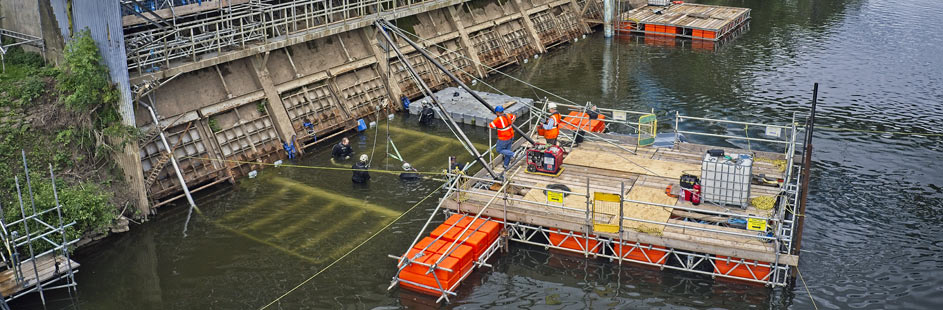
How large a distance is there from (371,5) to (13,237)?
2537 cm

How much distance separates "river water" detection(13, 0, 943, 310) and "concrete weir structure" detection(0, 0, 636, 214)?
156 cm

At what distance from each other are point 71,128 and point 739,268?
22843mm

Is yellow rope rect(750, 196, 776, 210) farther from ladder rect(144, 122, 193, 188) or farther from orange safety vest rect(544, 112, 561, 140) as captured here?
ladder rect(144, 122, 193, 188)

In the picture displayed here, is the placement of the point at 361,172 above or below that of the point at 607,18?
below

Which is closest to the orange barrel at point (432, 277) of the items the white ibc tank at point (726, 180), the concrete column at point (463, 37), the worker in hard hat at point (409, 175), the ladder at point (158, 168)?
the white ibc tank at point (726, 180)

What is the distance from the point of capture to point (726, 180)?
89.5 ft

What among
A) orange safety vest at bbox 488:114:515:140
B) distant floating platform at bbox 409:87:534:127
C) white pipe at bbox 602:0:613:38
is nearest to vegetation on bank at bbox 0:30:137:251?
orange safety vest at bbox 488:114:515:140

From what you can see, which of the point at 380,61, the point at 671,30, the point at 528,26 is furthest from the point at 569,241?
the point at 671,30

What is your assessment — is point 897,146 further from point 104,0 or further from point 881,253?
point 104,0

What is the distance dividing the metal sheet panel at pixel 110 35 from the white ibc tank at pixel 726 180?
Result: 20.1m

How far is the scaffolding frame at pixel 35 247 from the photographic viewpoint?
24141 mm

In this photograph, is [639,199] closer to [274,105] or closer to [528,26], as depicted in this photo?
[274,105]

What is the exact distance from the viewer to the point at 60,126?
29922 millimetres

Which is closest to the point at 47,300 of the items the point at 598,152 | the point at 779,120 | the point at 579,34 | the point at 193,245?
the point at 193,245
